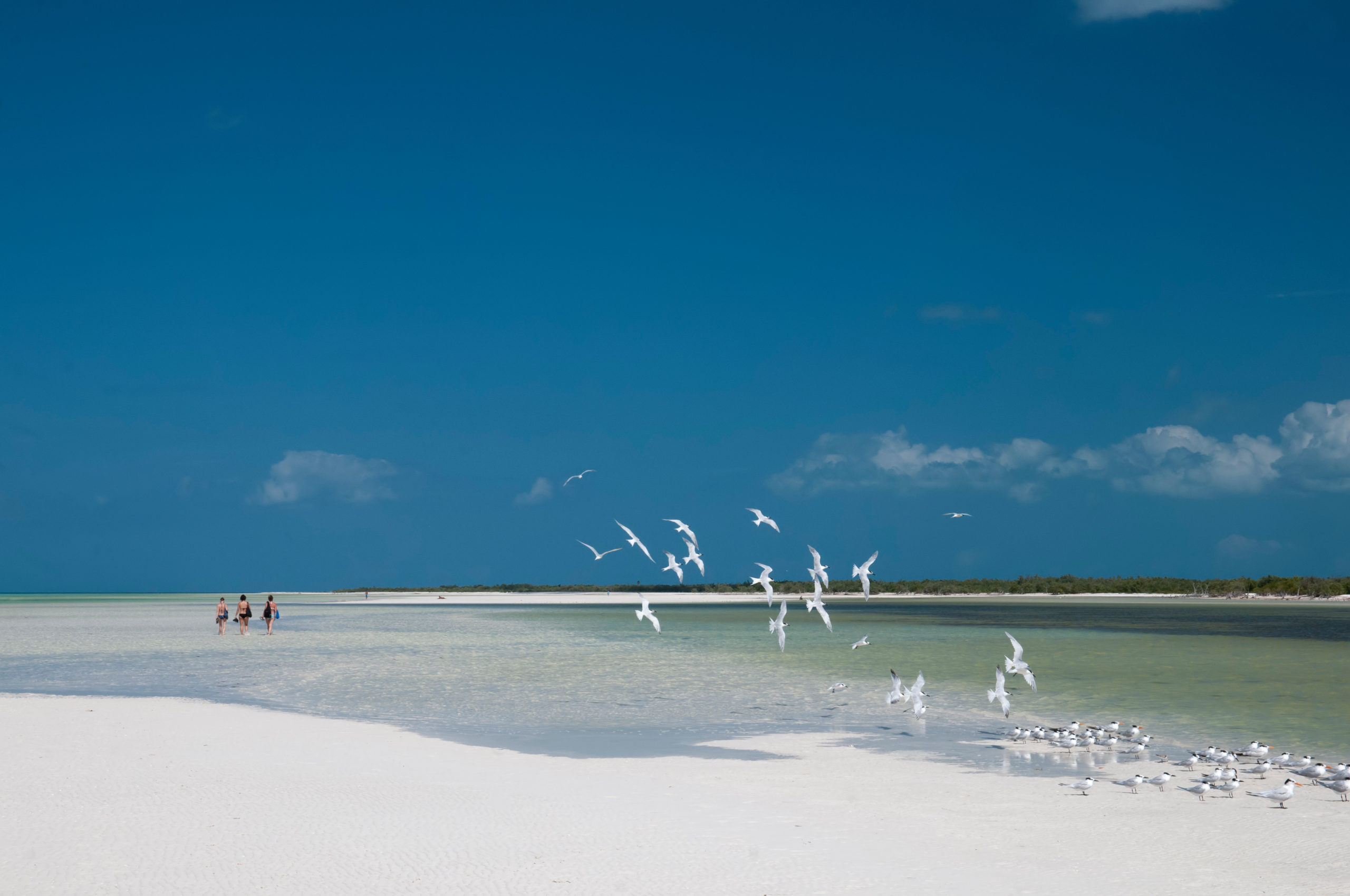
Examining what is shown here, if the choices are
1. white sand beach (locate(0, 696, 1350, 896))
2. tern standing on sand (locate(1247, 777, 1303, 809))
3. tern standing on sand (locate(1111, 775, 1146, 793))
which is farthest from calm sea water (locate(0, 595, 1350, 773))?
tern standing on sand (locate(1247, 777, 1303, 809))

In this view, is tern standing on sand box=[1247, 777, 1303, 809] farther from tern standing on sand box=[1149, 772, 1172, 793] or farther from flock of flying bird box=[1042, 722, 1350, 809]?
tern standing on sand box=[1149, 772, 1172, 793]

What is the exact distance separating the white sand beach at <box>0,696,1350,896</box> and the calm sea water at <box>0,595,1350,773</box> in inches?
87.7

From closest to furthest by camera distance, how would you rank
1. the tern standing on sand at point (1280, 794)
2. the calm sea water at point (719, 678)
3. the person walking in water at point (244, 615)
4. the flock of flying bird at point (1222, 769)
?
the tern standing on sand at point (1280, 794)
the flock of flying bird at point (1222, 769)
the calm sea water at point (719, 678)
the person walking in water at point (244, 615)

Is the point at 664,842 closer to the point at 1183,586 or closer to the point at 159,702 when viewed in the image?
the point at 159,702

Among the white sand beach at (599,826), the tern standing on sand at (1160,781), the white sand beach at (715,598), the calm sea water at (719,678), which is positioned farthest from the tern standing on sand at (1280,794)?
the white sand beach at (715,598)

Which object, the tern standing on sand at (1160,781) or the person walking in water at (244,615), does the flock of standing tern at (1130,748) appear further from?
the person walking in water at (244,615)

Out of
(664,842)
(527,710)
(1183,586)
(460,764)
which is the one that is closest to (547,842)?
(664,842)

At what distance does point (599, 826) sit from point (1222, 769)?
7.60 metres

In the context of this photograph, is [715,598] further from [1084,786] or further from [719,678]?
[1084,786]

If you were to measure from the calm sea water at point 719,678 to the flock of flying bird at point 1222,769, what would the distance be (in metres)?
0.69

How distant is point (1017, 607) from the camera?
92000 millimetres

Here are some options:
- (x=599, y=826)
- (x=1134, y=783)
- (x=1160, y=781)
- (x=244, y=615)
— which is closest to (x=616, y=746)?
(x=599, y=826)

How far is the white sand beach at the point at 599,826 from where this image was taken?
8.86 meters

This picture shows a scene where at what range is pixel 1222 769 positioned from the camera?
12695 millimetres
